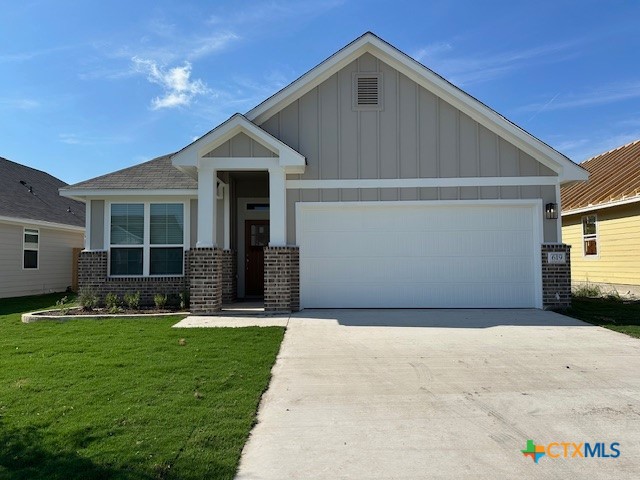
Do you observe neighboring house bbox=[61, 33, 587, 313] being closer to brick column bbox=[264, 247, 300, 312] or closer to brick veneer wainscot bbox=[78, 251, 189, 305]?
brick column bbox=[264, 247, 300, 312]

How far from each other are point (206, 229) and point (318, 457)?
7033mm

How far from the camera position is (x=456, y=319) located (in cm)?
931

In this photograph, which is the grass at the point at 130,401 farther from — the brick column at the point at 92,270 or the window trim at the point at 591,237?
the window trim at the point at 591,237

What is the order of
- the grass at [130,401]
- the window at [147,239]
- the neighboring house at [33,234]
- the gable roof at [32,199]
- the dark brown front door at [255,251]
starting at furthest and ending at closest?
1. the gable roof at [32,199]
2. the neighboring house at [33,234]
3. the dark brown front door at [255,251]
4. the window at [147,239]
5. the grass at [130,401]

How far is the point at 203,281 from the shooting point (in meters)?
9.86

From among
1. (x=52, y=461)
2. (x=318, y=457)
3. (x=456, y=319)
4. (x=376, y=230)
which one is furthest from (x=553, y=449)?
(x=376, y=230)

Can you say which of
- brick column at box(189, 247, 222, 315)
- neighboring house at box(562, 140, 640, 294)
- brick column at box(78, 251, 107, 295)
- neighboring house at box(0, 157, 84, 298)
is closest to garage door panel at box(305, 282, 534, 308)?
brick column at box(189, 247, 222, 315)

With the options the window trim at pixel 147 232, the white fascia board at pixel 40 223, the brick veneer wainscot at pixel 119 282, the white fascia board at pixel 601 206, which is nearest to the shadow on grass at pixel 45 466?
the brick veneer wainscot at pixel 119 282

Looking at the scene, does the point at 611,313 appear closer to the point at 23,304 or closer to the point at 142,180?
the point at 142,180

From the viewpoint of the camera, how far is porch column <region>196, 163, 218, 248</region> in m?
9.95

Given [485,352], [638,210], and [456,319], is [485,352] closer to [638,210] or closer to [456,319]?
[456,319]

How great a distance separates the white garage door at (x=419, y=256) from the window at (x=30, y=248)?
36.6 feet

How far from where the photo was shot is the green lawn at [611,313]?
28.0 ft

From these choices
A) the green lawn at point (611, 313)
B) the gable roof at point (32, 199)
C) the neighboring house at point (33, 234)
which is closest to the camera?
the green lawn at point (611, 313)
